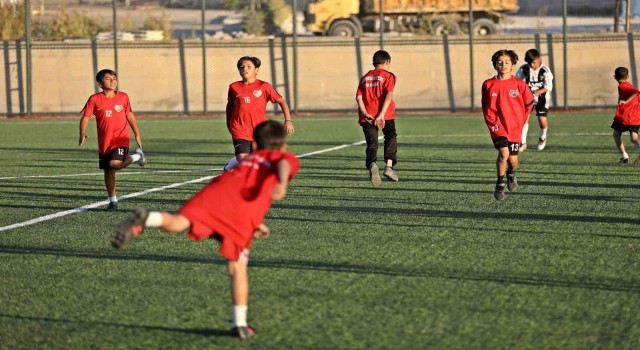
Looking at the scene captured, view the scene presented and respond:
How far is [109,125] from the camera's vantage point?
12.7 m

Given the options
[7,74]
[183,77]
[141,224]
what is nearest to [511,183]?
[141,224]

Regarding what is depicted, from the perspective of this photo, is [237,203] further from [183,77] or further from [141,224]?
[183,77]

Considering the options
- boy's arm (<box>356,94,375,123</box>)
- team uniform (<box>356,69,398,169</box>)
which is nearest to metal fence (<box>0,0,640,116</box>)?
team uniform (<box>356,69,398,169</box>)

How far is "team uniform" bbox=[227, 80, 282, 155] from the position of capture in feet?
44.1

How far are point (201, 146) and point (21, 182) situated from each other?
7.96 metres

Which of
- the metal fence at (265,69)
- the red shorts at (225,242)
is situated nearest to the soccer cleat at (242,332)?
the red shorts at (225,242)

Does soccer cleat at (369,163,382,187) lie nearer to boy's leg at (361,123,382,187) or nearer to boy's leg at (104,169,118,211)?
boy's leg at (361,123,382,187)

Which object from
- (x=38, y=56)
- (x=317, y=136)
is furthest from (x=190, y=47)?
(x=317, y=136)

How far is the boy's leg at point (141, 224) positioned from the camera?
5898mm

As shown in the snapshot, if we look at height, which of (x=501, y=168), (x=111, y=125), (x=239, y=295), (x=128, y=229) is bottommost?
(x=239, y=295)

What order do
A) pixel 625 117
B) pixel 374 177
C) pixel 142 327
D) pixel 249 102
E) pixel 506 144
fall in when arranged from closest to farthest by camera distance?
1. pixel 142 327
2. pixel 506 144
3. pixel 249 102
4. pixel 374 177
5. pixel 625 117

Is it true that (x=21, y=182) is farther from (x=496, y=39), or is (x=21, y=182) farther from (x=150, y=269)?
(x=496, y=39)

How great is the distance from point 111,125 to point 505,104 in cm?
461

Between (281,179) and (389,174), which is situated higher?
(281,179)
